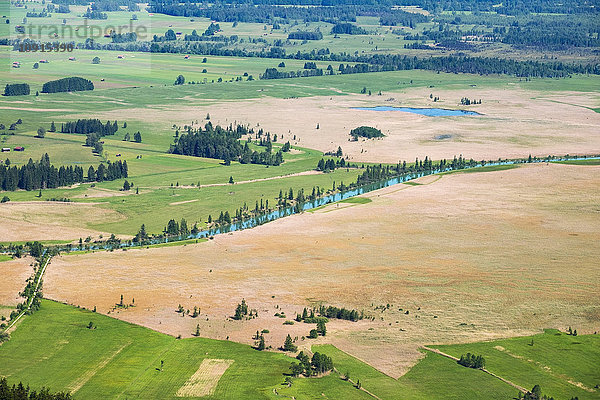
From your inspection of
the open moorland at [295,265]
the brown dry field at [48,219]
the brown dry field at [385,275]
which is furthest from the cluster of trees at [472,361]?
the brown dry field at [48,219]

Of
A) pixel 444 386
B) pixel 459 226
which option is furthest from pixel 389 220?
pixel 444 386

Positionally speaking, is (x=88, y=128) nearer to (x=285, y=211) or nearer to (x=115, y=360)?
(x=285, y=211)

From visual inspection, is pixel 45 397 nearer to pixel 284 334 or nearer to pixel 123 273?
pixel 284 334

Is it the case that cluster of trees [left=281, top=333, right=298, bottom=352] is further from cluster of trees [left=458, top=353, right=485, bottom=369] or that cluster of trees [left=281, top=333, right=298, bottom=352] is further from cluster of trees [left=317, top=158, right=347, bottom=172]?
cluster of trees [left=317, top=158, right=347, bottom=172]

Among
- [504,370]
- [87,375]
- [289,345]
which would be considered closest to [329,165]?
[289,345]

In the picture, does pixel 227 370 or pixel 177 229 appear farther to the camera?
pixel 177 229

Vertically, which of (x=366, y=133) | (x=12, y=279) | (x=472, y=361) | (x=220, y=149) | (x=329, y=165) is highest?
(x=366, y=133)
